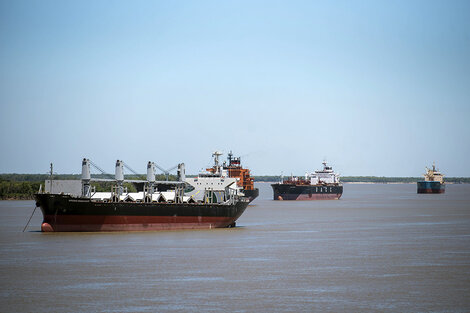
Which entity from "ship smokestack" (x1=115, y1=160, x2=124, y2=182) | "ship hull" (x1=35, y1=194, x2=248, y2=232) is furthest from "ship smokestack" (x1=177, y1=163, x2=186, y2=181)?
"ship smokestack" (x1=115, y1=160, x2=124, y2=182)

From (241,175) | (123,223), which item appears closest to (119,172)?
(123,223)

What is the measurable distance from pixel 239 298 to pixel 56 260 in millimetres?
12693

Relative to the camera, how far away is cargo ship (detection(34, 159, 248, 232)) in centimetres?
4528

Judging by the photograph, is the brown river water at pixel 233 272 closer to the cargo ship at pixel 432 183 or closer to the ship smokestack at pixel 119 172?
the ship smokestack at pixel 119 172

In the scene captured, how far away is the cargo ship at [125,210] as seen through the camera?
1783 inches

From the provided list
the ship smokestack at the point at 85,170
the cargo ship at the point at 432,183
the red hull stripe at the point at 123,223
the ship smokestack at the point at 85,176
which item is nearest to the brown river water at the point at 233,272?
the red hull stripe at the point at 123,223

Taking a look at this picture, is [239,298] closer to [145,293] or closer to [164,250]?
[145,293]

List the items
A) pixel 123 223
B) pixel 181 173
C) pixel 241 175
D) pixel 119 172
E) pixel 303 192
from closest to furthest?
pixel 123 223, pixel 119 172, pixel 181 173, pixel 241 175, pixel 303 192

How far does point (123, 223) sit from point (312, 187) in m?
86.2

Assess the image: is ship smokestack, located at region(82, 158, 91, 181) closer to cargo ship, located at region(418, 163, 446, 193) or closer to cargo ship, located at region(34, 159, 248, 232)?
cargo ship, located at region(34, 159, 248, 232)

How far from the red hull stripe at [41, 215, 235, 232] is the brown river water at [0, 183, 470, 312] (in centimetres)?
80

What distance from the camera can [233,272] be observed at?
3047 centimetres

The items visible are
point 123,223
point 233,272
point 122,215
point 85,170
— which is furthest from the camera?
point 85,170

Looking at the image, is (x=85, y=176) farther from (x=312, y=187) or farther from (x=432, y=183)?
(x=432, y=183)
